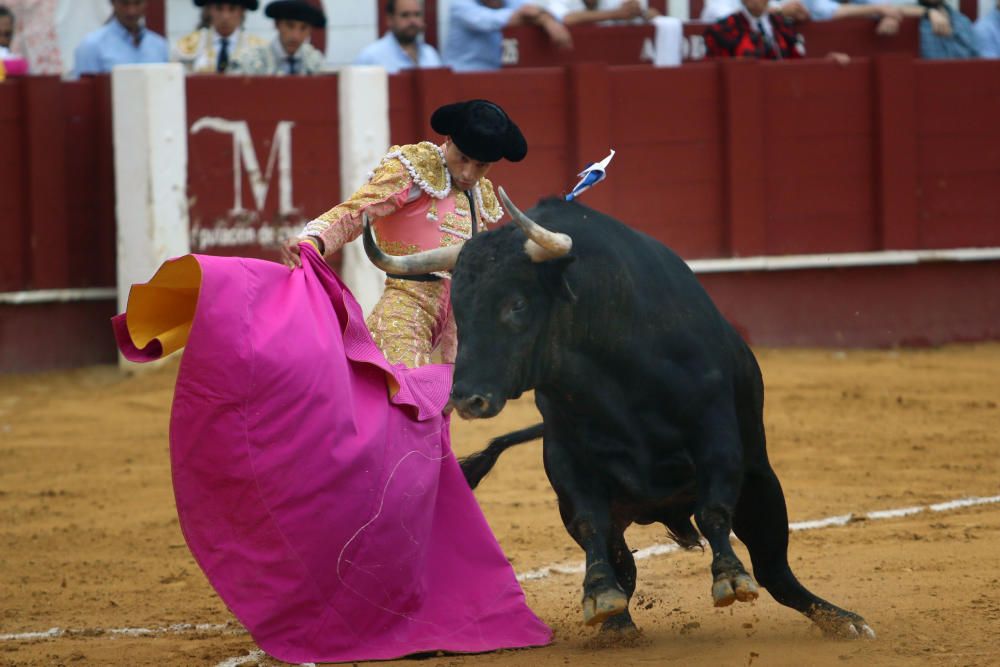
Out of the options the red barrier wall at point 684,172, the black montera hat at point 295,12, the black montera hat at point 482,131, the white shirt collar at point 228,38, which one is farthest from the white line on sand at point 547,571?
the white shirt collar at point 228,38

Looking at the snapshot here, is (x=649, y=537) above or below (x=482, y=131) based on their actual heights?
below

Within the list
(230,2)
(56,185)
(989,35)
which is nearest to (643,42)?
(989,35)

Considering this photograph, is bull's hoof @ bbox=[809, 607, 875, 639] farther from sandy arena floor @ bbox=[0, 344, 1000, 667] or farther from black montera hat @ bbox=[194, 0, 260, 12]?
black montera hat @ bbox=[194, 0, 260, 12]

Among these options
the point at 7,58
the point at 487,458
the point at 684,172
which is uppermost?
the point at 7,58

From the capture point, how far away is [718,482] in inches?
137

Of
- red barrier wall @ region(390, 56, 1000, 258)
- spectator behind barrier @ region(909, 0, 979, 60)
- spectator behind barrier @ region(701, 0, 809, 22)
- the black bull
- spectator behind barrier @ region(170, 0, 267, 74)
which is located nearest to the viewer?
the black bull

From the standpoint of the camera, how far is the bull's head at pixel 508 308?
130 inches

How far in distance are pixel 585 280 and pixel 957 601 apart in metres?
1.27

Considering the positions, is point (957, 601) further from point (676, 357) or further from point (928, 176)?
point (928, 176)

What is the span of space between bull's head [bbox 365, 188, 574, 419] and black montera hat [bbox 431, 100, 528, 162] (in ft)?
1.83

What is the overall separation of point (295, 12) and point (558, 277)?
4.64m

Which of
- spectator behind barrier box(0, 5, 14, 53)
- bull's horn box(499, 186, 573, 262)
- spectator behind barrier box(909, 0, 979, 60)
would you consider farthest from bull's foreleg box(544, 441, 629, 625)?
spectator behind barrier box(909, 0, 979, 60)

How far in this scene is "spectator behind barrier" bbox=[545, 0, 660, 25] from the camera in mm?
Result: 8656

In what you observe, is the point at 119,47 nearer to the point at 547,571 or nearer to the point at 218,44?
the point at 218,44
